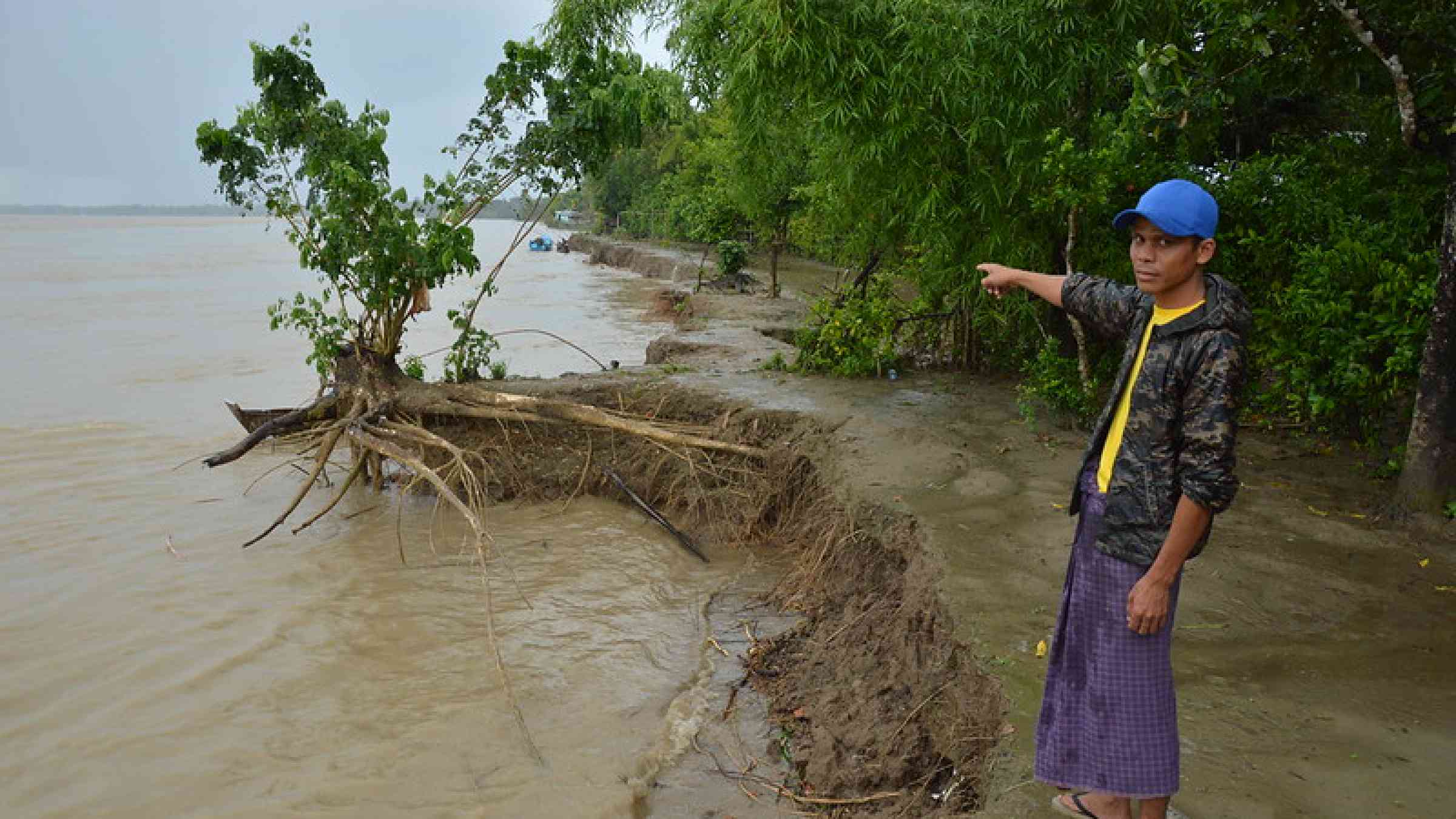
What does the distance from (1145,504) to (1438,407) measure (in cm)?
356

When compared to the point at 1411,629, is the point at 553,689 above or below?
below

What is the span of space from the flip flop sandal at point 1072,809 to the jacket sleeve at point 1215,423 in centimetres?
104

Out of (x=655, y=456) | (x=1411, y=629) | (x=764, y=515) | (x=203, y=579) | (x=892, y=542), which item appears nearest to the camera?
(x=1411, y=629)

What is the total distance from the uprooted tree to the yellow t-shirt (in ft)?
15.7

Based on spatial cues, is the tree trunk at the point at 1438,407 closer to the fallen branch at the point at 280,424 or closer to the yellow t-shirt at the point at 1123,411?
the yellow t-shirt at the point at 1123,411

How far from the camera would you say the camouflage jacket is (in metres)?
2.25

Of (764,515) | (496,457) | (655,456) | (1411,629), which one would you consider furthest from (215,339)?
(1411,629)

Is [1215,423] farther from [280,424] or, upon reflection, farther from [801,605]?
[280,424]

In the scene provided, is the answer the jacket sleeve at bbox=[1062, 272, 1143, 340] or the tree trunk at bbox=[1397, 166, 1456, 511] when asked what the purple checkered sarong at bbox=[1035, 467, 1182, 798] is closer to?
the jacket sleeve at bbox=[1062, 272, 1143, 340]

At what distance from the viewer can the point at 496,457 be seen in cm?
818

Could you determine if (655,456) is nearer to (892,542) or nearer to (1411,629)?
(892,542)

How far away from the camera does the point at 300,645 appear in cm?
563

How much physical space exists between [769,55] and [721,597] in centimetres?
386

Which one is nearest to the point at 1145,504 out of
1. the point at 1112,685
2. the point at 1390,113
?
the point at 1112,685
